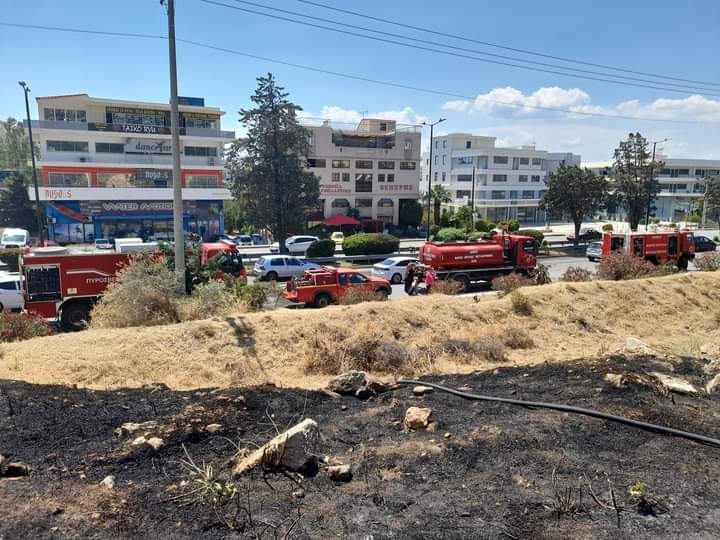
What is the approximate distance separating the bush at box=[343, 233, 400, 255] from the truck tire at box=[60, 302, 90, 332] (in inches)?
910

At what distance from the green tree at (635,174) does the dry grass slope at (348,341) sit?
35433mm

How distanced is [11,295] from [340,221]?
3969 cm

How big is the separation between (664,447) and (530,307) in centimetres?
894

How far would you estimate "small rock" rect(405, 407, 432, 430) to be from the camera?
7.47m

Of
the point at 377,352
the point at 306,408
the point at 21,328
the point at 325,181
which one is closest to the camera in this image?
the point at 306,408

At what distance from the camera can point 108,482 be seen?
18.6 ft

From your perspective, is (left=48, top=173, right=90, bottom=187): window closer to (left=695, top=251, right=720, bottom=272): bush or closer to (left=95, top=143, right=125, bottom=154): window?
(left=95, top=143, right=125, bottom=154): window

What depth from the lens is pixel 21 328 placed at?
42.2ft

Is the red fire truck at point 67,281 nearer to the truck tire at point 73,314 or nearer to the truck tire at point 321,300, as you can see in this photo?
the truck tire at point 73,314

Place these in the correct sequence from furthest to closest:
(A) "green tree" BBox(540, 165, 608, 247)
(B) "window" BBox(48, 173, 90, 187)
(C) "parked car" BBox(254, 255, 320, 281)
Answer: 1. (B) "window" BBox(48, 173, 90, 187)
2. (A) "green tree" BBox(540, 165, 608, 247)
3. (C) "parked car" BBox(254, 255, 320, 281)

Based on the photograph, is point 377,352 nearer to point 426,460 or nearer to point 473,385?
point 473,385

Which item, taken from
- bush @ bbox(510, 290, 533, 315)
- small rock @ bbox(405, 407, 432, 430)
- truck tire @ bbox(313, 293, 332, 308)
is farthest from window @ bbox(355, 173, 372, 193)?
small rock @ bbox(405, 407, 432, 430)

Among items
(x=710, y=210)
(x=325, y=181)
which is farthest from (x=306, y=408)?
(x=710, y=210)

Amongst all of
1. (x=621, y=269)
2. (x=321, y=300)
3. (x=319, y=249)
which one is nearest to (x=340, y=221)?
(x=319, y=249)
